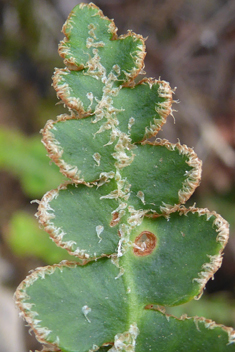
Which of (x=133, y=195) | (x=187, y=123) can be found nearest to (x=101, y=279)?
(x=133, y=195)

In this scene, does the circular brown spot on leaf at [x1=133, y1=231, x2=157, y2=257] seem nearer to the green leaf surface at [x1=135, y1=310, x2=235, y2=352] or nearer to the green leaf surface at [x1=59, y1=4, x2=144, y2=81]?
the green leaf surface at [x1=135, y1=310, x2=235, y2=352]

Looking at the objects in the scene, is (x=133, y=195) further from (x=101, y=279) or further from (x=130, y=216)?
(x=101, y=279)

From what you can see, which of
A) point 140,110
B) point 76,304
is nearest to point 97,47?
point 140,110

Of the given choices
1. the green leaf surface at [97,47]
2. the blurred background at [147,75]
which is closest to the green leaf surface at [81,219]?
the green leaf surface at [97,47]

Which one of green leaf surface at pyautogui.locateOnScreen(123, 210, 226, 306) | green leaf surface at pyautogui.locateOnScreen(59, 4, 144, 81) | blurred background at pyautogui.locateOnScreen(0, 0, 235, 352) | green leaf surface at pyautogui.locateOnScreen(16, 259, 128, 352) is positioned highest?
blurred background at pyautogui.locateOnScreen(0, 0, 235, 352)

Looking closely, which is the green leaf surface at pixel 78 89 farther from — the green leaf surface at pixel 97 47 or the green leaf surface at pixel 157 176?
the green leaf surface at pixel 157 176

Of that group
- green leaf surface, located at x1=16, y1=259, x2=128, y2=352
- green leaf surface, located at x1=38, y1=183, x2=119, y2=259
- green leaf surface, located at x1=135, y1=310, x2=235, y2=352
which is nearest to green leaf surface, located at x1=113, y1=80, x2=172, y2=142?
green leaf surface, located at x1=38, y1=183, x2=119, y2=259
